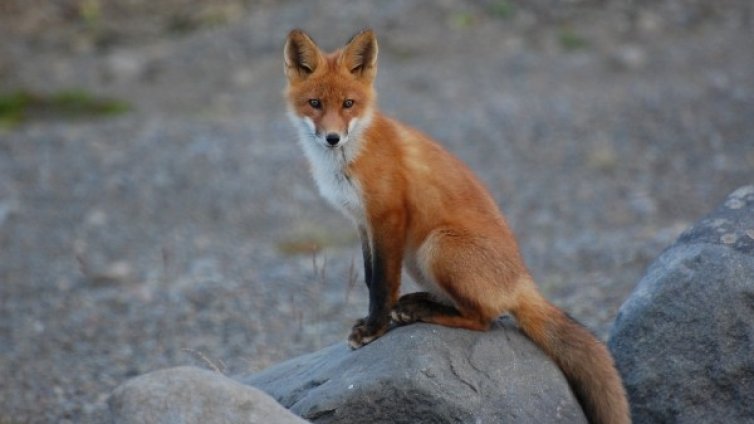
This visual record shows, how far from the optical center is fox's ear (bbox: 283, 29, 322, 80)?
20.4 ft

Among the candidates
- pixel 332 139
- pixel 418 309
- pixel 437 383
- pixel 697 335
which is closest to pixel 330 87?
pixel 332 139

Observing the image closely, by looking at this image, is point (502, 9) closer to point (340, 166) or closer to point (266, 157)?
point (266, 157)

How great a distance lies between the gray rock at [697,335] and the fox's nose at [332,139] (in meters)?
1.97

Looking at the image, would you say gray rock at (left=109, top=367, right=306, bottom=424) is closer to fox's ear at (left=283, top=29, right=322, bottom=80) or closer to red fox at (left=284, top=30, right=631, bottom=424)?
red fox at (left=284, top=30, right=631, bottom=424)

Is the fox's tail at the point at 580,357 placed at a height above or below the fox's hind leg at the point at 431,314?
below

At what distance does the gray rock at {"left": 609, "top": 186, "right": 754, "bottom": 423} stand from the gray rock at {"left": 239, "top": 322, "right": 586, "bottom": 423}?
0.53 meters

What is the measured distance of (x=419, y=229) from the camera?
19.7ft

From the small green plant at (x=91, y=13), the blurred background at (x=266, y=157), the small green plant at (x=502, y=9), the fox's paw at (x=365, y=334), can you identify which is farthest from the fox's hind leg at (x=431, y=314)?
the small green plant at (x=91, y=13)

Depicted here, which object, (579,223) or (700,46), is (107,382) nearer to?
(579,223)

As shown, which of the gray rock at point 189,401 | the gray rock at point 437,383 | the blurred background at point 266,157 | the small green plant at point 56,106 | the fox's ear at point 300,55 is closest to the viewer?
the gray rock at point 189,401

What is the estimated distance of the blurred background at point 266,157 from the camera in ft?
31.6

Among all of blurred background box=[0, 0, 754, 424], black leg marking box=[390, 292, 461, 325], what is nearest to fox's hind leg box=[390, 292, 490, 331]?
black leg marking box=[390, 292, 461, 325]

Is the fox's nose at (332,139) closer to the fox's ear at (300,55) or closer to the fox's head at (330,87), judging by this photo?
the fox's head at (330,87)

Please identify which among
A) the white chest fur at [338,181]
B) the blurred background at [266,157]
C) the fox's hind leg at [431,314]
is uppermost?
the white chest fur at [338,181]
